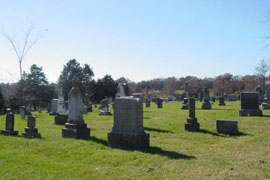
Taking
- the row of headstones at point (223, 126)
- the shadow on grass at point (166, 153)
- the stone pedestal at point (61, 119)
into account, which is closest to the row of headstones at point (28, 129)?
the stone pedestal at point (61, 119)

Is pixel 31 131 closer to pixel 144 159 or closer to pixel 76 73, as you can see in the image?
pixel 144 159

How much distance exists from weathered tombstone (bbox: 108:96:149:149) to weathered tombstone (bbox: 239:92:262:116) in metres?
11.1

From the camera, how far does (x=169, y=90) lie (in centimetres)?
8988

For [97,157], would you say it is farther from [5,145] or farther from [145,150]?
[5,145]

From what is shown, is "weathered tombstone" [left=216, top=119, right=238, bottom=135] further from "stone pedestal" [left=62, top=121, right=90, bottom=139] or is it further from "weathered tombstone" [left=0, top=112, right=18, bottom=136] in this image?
"weathered tombstone" [left=0, top=112, right=18, bottom=136]

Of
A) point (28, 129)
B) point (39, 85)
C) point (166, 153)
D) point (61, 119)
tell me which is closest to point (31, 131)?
point (28, 129)

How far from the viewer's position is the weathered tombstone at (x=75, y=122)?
433 inches

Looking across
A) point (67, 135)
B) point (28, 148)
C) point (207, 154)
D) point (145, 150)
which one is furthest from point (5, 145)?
point (207, 154)

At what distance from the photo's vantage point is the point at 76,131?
10.9 metres

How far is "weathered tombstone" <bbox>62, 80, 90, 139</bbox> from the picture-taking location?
1100cm

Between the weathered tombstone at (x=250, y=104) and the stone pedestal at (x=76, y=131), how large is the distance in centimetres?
1139

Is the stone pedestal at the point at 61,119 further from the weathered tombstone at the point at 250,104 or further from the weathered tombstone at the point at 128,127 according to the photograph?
the weathered tombstone at the point at 250,104

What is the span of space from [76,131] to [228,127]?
6.41m

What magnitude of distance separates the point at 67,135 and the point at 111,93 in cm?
4441
